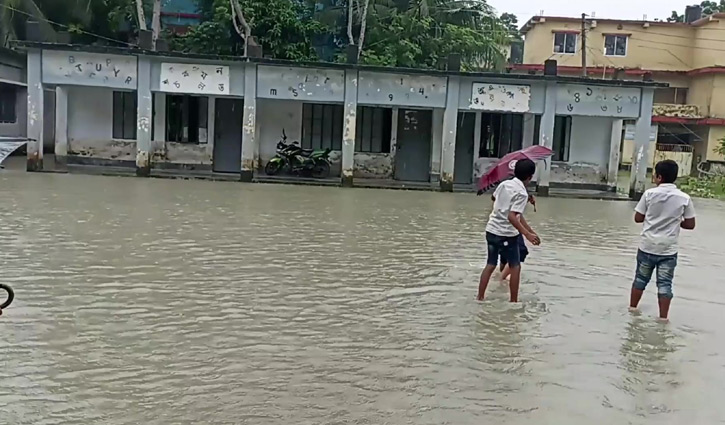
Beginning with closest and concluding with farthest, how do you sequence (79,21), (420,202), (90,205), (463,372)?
(463,372) < (90,205) < (420,202) < (79,21)

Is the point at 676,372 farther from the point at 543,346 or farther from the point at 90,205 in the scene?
the point at 90,205

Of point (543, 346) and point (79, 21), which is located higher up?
point (79, 21)

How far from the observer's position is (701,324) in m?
6.64

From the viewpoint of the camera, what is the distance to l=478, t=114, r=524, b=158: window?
21.9 m

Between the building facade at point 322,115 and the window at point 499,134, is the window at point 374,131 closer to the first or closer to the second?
the building facade at point 322,115

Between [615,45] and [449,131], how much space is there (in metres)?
20.1

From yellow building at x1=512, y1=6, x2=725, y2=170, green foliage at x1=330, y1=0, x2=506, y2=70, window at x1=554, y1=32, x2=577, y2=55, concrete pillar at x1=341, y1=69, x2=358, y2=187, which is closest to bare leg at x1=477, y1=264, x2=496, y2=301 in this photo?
concrete pillar at x1=341, y1=69, x2=358, y2=187

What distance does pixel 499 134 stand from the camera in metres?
22.1

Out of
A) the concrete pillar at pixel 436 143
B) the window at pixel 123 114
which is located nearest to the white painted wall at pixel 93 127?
the window at pixel 123 114

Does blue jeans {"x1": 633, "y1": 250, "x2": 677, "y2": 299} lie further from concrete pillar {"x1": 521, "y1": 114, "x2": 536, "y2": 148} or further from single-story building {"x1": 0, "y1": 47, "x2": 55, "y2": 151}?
single-story building {"x1": 0, "y1": 47, "x2": 55, "y2": 151}

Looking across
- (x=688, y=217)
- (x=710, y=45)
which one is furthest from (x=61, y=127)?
(x=710, y=45)

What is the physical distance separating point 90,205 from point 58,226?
2536 millimetres

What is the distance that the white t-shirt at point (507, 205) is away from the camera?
6.61 metres

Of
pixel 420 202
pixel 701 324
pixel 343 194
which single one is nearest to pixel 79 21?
pixel 343 194
